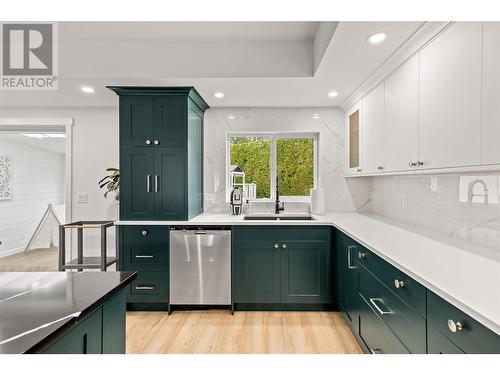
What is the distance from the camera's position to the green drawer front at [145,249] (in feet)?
9.24

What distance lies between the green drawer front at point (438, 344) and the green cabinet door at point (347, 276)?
975 millimetres

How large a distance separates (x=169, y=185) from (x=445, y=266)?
92.9 inches

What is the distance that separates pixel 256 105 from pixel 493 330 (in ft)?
9.95

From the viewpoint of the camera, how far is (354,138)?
10.3 ft

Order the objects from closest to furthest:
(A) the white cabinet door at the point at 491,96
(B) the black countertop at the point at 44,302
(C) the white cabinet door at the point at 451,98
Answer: (B) the black countertop at the point at 44,302, (A) the white cabinet door at the point at 491,96, (C) the white cabinet door at the point at 451,98

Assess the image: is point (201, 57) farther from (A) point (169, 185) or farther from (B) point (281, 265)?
(B) point (281, 265)

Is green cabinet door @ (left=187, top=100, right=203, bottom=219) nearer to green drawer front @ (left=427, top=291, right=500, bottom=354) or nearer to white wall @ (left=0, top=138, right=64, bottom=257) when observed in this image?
white wall @ (left=0, top=138, right=64, bottom=257)

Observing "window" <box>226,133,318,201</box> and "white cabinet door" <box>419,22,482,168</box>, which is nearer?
"white cabinet door" <box>419,22,482,168</box>

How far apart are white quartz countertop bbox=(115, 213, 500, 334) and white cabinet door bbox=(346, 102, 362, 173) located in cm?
90

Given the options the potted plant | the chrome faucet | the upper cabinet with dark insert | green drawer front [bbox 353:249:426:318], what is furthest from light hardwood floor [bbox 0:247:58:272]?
green drawer front [bbox 353:249:426:318]

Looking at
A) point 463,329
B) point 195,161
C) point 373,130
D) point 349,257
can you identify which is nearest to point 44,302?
point 463,329

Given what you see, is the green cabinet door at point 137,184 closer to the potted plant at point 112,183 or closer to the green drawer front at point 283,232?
the potted plant at point 112,183

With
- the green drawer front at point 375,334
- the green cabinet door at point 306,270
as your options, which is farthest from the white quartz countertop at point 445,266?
the green cabinet door at point 306,270

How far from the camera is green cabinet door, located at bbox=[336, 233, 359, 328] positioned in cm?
221
